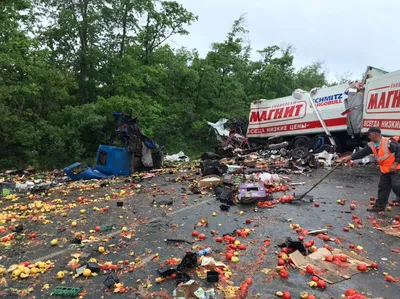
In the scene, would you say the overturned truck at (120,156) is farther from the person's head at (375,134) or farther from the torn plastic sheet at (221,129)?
the person's head at (375,134)

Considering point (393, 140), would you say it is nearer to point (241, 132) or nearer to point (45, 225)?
point (45, 225)

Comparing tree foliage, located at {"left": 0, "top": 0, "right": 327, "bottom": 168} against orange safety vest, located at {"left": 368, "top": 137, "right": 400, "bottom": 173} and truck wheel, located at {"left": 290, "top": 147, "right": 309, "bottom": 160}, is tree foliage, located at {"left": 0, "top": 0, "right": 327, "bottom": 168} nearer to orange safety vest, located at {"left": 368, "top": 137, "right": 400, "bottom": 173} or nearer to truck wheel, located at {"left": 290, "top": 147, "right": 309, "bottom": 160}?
truck wheel, located at {"left": 290, "top": 147, "right": 309, "bottom": 160}

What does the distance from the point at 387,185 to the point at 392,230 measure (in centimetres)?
130

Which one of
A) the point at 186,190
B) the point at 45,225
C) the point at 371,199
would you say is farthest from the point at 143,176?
the point at 371,199

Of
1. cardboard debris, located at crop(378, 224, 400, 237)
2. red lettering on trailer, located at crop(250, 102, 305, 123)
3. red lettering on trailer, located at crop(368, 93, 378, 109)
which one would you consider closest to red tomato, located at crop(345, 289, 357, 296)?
cardboard debris, located at crop(378, 224, 400, 237)

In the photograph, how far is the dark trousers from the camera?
5.88 metres

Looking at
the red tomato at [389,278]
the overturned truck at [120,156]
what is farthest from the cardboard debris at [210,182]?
the red tomato at [389,278]

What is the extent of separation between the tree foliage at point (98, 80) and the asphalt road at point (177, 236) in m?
5.30

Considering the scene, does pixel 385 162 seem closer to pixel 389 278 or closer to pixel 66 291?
pixel 389 278

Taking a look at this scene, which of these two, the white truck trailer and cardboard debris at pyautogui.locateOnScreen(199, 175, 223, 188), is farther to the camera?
the white truck trailer

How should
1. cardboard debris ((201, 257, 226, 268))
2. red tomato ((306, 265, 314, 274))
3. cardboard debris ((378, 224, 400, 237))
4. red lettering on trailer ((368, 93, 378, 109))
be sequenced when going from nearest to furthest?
red tomato ((306, 265, 314, 274))
cardboard debris ((201, 257, 226, 268))
cardboard debris ((378, 224, 400, 237))
red lettering on trailer ((368, 93, 378, 109))

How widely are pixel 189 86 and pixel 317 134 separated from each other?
390 inches

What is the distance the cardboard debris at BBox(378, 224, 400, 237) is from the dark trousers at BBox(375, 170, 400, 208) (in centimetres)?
94

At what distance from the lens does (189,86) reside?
66.8 ft
